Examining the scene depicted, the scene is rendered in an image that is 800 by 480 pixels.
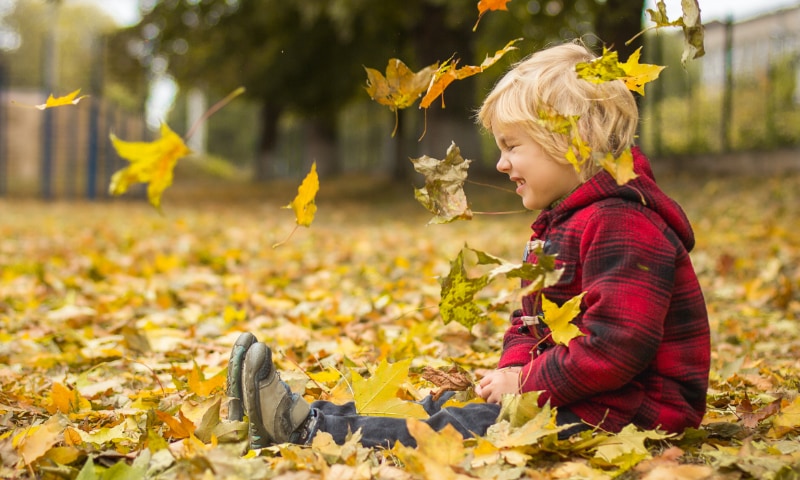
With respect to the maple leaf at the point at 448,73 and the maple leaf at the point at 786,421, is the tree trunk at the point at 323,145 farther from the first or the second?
the maple leaf at the point at 786,421

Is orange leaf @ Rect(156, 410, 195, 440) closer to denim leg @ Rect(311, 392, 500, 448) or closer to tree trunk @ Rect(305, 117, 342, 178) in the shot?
denim leg @ Rect(311, 392, 500, 448)

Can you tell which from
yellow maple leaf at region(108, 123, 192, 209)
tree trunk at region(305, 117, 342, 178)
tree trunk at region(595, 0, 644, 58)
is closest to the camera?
yellow maple leaf at region(108, 123, 192, 209)

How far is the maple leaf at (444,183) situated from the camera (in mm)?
2031

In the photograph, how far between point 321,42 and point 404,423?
1538cm

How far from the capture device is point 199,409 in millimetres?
2002

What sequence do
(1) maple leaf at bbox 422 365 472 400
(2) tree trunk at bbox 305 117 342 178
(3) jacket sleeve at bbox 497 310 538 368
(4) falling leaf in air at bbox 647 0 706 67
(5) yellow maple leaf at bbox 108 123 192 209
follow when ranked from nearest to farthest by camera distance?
1. (5) yellow maple leaf at bbox 108 123 192 209
2. (4) falling leaf in air at bbox 647 0 706 67
3. (3) jacket sleeve at bbox 497 310 538 368
4. (1) maple leaf at bbox 422 365 472 400
5. (2) tree trunk at bbox 305 117 342 178

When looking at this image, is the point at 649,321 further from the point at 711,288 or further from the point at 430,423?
the point at 711,288

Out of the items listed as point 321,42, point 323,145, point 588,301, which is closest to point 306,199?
point 588,301

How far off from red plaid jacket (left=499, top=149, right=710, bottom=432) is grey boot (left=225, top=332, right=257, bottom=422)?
2.10ft

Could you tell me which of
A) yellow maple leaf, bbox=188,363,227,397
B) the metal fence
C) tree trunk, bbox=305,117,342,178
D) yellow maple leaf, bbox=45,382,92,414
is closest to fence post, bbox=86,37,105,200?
tree trunk, bbox=305,117,342,178

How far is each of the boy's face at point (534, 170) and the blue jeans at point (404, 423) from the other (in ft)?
1.63

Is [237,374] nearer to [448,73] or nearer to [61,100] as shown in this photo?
[61,100]

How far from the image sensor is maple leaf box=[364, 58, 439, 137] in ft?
6.54

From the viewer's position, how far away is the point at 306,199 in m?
1.96
